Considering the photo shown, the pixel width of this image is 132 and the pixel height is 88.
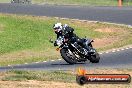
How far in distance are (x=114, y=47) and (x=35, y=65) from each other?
611cm

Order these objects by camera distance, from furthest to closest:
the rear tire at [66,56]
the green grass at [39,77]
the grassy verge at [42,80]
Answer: the rear tire at [66,56], the green grass at [39,77], the grassy verge at [42,80]

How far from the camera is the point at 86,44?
22.0 m

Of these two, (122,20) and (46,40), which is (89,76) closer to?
(46,40)

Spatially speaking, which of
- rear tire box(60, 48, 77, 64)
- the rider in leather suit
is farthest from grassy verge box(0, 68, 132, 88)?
the rider in leather suit

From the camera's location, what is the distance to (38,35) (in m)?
34.2

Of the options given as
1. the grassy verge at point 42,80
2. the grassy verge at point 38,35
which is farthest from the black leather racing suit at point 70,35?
the grassy verge at point 38,35

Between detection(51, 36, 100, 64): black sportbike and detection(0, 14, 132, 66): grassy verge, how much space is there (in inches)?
→ 184

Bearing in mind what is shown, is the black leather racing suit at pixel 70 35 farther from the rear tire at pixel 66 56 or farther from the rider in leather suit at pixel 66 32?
the rear tire at pixel 66 56

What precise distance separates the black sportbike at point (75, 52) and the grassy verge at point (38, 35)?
4.67 meters

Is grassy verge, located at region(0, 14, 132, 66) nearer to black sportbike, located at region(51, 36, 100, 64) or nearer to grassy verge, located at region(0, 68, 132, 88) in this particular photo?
black sportbike, located at region(51, 36, 100, 64)

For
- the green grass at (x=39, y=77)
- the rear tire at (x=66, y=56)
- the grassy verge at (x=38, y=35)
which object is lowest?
the grassy verge at (x=38, y=35)

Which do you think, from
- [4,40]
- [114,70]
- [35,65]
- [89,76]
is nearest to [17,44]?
[4,40]

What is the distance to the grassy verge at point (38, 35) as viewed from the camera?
28911mm

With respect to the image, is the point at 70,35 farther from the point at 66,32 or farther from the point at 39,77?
the point at 39,77
